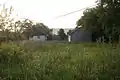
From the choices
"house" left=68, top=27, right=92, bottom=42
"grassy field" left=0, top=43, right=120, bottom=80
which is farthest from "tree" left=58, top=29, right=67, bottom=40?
"grassy field" left=0, top=43, right=120, bottom=80

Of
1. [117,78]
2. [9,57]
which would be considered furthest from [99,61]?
[9,57]

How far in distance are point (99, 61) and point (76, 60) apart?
0.58 meters

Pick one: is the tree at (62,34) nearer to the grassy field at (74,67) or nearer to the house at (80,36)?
the house at (80,36)

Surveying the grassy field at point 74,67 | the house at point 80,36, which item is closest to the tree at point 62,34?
the house at point 80,36

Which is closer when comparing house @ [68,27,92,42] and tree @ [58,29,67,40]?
house @ [68,27,92,42]

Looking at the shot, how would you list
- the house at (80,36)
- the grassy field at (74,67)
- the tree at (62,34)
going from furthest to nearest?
the tree at (62,34) < the house at (80,36) < the grassy field at (74,67)

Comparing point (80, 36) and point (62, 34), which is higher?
point (62, 34)

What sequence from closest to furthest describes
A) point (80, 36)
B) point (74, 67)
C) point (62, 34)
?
point (74, 67) → point (80, 36) → point (62, 34)

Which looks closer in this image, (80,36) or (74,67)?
(74,67)

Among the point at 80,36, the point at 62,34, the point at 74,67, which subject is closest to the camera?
the point at 74,67

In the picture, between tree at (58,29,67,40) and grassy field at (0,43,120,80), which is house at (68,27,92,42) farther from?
grassy field at (0,43,120,80)

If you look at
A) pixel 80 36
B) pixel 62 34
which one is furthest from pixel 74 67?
pixel 62 34

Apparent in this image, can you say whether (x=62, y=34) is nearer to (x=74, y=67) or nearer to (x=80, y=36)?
(x=80, y=36)

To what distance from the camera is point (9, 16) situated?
13.2 metres
